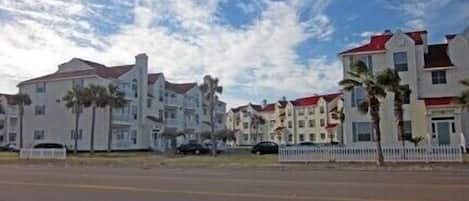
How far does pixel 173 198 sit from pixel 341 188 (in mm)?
5049

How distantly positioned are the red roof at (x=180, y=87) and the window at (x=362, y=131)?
140ft

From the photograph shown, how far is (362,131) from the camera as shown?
44000 mm

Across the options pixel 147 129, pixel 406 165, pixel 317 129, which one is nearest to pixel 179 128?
pixel 147 129

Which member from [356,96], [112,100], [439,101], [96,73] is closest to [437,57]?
[439,101]

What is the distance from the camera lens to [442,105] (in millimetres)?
39781

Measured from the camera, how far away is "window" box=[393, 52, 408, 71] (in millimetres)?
43062

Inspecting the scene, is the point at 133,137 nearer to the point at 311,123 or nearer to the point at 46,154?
the point at 46,154

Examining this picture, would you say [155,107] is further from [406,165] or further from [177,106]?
[406,165]

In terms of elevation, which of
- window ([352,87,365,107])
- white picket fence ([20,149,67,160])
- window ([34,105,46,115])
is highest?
window ([34,105,46,115])

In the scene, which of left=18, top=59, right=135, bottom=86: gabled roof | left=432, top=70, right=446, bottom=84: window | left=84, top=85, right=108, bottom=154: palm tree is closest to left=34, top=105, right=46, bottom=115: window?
left=18, top=59, right=135, bottom=86: gabled roof

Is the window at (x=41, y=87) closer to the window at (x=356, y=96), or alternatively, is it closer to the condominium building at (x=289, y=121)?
the window at (x=356, y=96)

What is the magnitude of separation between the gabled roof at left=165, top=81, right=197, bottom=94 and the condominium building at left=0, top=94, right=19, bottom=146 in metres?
31.5

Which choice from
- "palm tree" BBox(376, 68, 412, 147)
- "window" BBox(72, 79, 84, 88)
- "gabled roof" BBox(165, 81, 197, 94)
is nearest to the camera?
"palm tree" BBox(376, 68, 412, 147)

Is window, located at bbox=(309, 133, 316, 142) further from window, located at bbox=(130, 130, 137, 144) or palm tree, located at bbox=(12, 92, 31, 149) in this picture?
palm tree, located at bbox=(12, 92, 31, 149)
